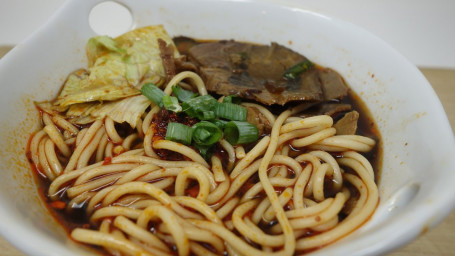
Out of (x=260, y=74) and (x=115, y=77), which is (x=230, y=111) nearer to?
(x=260, y=74)

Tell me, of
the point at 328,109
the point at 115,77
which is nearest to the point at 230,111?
the point at 328,109

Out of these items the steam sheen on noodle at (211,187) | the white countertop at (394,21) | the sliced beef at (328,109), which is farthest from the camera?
the white countertop at (394,21)

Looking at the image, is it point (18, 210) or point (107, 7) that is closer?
point (18, 210)

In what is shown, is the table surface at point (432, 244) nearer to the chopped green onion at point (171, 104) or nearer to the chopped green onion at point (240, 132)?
the chopped green onion at point (240, 132)

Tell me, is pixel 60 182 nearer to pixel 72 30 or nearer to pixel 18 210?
pixel 18 210

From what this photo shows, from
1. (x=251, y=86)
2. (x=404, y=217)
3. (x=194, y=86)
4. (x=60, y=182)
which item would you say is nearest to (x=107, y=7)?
(x=194, y=86)

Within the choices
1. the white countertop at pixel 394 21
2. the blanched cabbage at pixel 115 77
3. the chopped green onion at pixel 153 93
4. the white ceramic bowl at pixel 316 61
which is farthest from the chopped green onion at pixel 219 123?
the white countertop at pixel 394 21

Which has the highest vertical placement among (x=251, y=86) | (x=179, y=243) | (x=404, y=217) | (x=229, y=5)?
(x=229, y=5)

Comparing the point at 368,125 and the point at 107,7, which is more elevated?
the point at 107,7
